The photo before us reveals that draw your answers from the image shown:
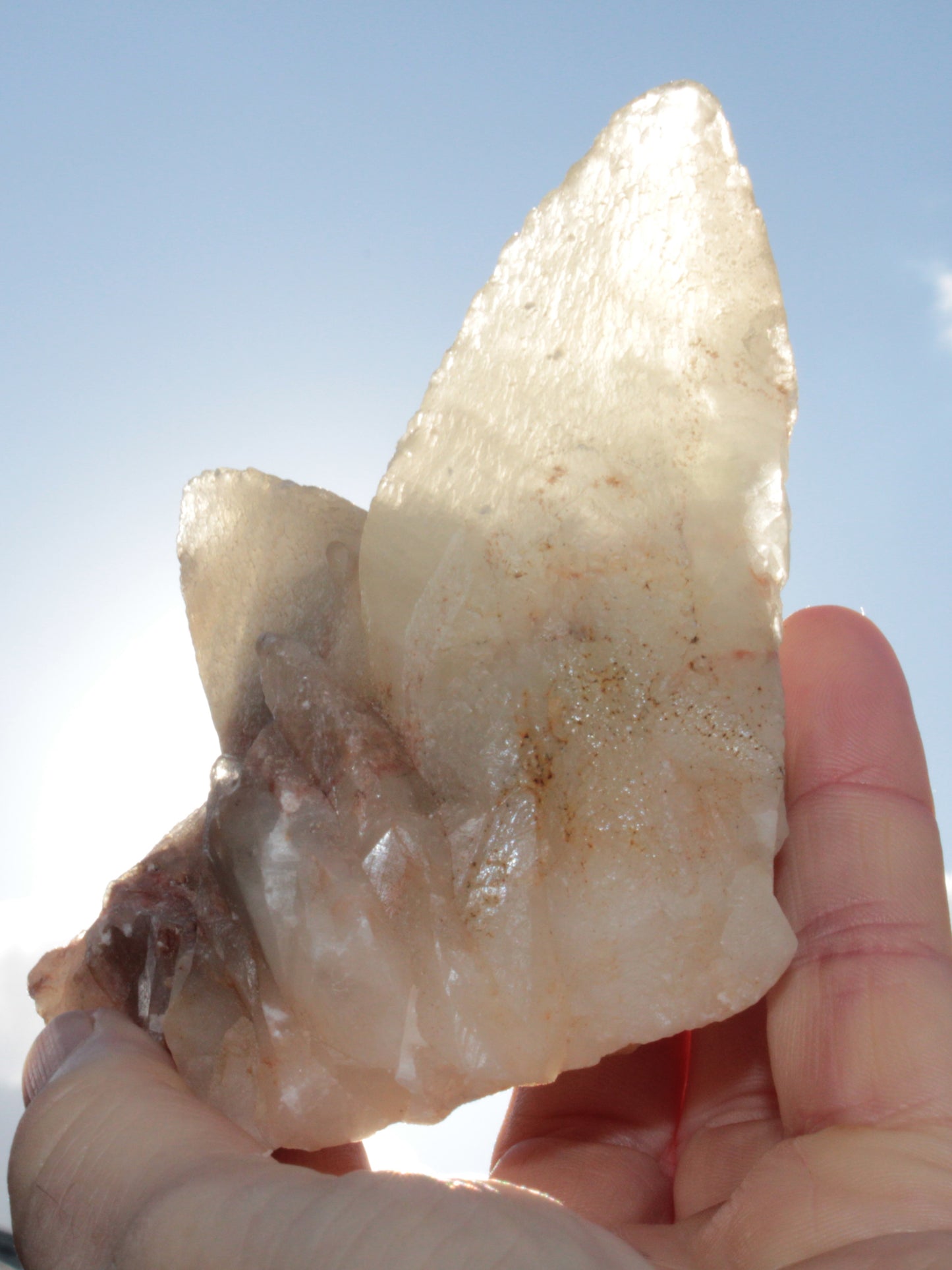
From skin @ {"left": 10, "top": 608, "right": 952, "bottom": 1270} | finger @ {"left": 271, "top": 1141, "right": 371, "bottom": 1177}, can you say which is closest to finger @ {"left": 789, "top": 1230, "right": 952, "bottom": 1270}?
skin @ {"left": 10, "top": 608, "right": 952, "bottom": 1270}

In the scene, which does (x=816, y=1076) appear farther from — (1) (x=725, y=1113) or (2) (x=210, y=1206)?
(2) (x=210, y=1206)

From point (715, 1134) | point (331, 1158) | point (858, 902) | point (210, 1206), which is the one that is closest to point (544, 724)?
point (858, 902)

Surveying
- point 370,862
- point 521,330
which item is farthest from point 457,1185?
point 521,330

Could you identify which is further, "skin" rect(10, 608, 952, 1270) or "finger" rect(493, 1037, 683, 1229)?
"finger" rect(493, 1037, 683, 1229)

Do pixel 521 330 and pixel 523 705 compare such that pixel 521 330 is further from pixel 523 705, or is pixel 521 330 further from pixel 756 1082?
pixel 756 1082

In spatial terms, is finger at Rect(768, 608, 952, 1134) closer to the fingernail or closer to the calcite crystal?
the calcite crystal

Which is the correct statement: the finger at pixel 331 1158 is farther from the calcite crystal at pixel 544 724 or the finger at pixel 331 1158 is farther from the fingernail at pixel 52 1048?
the fingernail at pixel 52 1048
